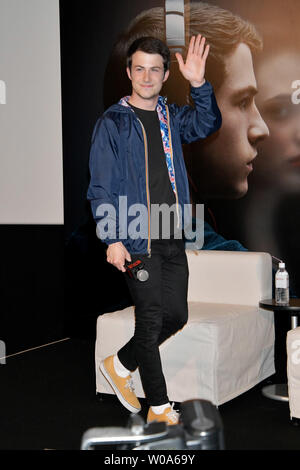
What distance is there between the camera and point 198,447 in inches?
44.7

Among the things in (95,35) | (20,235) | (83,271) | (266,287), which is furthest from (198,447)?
(95,35)

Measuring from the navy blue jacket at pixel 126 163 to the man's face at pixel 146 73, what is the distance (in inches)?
3.9

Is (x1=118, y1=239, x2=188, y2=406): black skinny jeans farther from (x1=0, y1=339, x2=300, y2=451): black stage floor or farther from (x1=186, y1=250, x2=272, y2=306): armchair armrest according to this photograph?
(x1=186, y1=250, x2=272, y2=306): armchair armrest

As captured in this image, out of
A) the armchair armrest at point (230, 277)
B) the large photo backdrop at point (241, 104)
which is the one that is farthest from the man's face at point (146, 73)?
the large photo backdrop at point (241, 104)

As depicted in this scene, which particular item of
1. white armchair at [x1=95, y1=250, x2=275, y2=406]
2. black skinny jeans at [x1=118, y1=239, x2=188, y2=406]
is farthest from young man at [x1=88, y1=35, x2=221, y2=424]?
white armchair at [x1=95, y1=250, x2=275, y2=406]

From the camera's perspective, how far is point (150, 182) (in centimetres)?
263

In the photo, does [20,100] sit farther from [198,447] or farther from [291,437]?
[198,447]

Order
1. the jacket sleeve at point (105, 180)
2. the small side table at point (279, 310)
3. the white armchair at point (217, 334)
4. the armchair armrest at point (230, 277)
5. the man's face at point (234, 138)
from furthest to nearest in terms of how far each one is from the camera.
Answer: the man's face at point (234, 138)
the armchair armrest at point (230, 277)
the small side table at point (279, 310)
the white armchair at point (217, 334)
the jacket sleeve at point (105, 180)

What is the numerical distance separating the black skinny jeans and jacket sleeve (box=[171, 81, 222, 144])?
1.70ft

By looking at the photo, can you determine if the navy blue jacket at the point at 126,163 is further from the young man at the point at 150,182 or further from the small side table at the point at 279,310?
the small side table at the point at 279,310

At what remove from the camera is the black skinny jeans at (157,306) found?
2.60 m

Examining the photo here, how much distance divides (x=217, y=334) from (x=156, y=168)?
96 centimetres

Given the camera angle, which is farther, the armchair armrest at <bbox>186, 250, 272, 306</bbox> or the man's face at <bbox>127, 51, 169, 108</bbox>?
the armchair armrest at <bbox>186, 250, 272, 306</bbox>

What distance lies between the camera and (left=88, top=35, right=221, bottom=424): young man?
2564mm
